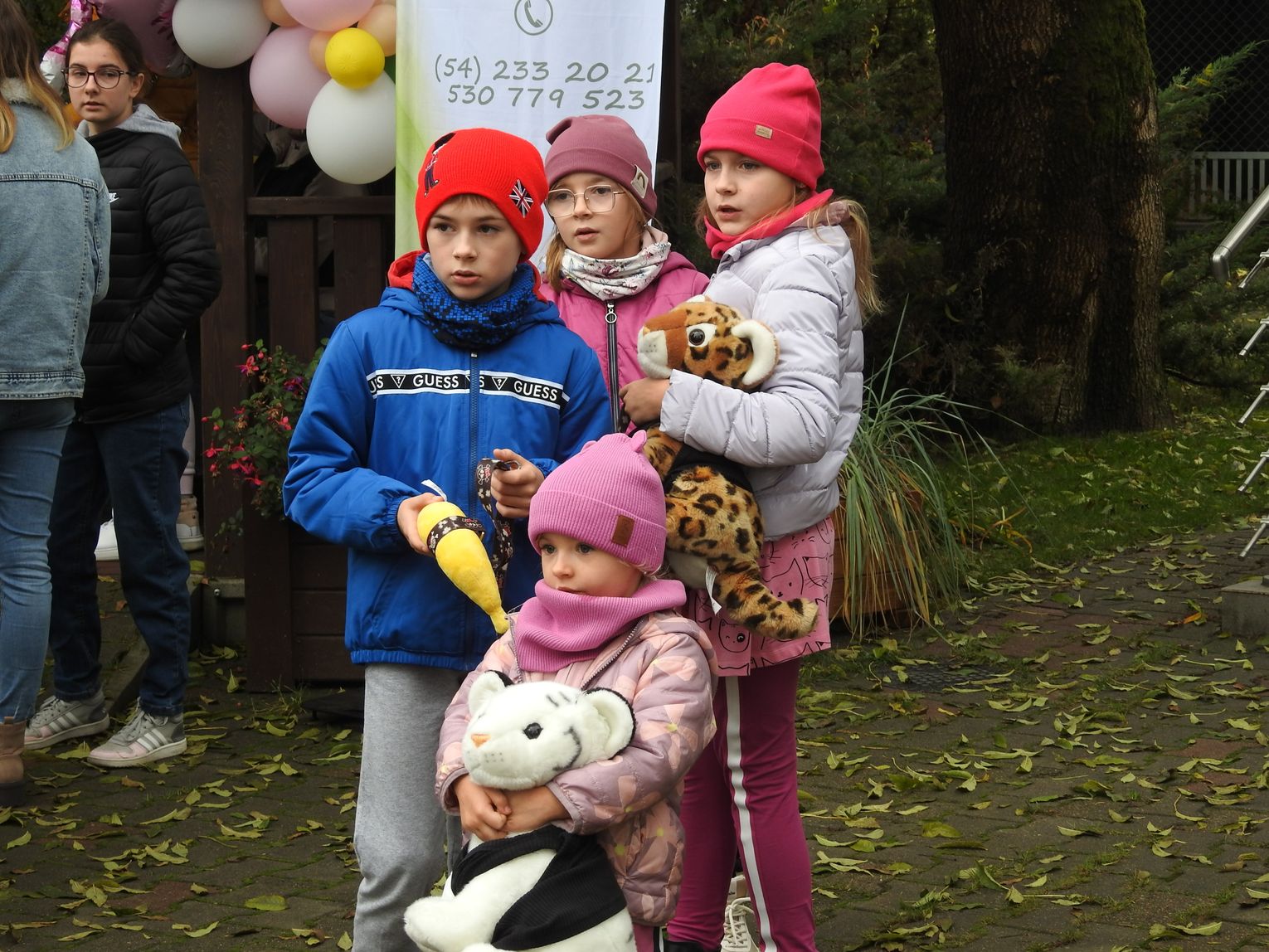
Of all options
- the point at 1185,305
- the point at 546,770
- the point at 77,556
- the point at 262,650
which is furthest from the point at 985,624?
the point at 1185,305

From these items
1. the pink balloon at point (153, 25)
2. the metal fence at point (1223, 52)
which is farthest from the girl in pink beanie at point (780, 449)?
the metal fence at point (1223, 52)

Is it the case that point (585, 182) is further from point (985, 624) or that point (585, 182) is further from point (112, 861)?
point (985, 624)

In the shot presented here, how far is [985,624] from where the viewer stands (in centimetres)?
711

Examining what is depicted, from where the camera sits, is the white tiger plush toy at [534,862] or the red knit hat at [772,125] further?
the red knit hat at [772,125]

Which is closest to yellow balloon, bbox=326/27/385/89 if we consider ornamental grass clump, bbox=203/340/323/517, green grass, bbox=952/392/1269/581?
ornamental grass clump, bbox=203/340/323/517

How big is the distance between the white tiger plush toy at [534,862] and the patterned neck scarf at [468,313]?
763mm

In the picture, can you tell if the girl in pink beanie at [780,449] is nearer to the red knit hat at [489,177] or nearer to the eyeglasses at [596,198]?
the eyeglasses at [596,198]

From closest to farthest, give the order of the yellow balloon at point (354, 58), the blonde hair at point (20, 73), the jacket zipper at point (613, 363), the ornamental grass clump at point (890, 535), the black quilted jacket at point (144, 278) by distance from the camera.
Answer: the jacket zipper at point (613, 363)
the blonde hair at point (20, 73)
the black quilted jacket at point (144, 278)
the yellow balloon at point (354, 58)
the ornamental grass clump at point (890, 535)

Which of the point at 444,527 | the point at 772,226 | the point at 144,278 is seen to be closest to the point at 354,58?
the point at 144,278

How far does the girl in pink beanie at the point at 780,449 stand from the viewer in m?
3.18

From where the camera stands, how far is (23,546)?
4613 mm

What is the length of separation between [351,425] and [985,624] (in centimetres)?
462

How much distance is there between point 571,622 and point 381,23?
12.8 feet

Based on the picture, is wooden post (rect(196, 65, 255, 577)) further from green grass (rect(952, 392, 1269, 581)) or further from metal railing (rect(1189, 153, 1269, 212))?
metal railing (rect(1189, 153, 1269, 212))
